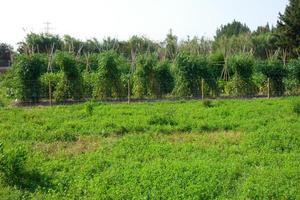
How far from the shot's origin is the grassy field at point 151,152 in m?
8.54

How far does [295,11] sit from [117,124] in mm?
32231

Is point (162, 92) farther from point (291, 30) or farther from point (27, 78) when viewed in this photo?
point (291, 30)

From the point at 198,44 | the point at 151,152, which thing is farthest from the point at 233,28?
the point at 151,152

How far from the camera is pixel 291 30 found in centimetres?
4228

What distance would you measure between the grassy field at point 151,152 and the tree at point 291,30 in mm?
24975

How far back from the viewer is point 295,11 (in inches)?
1673

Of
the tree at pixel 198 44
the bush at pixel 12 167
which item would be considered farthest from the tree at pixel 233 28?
the bush at pixel 12 167

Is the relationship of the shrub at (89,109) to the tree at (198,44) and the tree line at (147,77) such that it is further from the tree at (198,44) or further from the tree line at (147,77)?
the tree at (198,44)

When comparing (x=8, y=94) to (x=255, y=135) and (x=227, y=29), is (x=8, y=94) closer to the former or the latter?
(x=255, y=135)

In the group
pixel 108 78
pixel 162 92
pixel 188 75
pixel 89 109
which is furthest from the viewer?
pixel 162 92

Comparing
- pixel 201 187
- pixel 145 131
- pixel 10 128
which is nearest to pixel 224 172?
pixel 201 187

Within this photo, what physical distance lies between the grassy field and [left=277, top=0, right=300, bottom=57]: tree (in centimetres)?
2498

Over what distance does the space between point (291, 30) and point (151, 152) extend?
34267 mm

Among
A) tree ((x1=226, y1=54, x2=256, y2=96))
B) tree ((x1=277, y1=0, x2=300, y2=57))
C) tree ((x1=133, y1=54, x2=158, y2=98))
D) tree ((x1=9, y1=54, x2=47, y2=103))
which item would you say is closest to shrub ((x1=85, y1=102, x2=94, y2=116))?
tree ((x1=9, y1=54, x2=47, y2=103))
